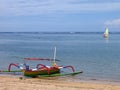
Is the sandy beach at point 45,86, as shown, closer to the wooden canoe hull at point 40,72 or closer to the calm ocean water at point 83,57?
the wooden canoe hull at point 40,72

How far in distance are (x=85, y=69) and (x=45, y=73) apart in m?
5.95

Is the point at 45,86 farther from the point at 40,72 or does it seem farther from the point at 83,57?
the point at 83,57

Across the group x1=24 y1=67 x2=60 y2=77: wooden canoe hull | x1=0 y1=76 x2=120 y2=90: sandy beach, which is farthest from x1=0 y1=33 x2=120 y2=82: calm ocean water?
x1=0 y1=76 x2=120 y2=90: sandy beach

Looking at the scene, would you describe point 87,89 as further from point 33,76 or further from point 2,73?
point 2,73

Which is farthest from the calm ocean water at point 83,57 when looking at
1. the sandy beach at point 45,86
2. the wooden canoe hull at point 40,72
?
the sandy beach at point 45,86

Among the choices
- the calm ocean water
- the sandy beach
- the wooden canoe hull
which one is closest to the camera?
the sandy beach

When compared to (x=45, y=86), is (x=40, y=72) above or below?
above

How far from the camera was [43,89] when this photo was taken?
49.0ft

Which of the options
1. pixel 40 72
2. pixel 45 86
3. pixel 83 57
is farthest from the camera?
pixel 83 57

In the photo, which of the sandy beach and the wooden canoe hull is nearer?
the sandy beach

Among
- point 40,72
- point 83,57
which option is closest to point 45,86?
point 40,72

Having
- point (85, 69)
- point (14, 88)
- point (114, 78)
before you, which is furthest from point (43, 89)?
point (85, 69)

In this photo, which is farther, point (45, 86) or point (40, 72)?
point (40, 72)

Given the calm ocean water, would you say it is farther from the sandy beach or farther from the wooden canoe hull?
the sandy beach
